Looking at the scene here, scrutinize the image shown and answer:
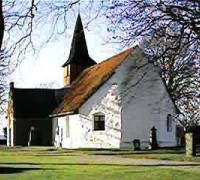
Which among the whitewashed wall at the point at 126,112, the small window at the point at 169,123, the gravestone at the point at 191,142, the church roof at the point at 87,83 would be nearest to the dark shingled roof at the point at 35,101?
the church roof at the point at 87,83

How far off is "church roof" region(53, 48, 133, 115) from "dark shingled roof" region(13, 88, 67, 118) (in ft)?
9.02

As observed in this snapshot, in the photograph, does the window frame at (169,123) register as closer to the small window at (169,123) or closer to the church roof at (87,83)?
the small window at (169,123)

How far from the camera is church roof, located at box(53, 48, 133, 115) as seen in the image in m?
47.2

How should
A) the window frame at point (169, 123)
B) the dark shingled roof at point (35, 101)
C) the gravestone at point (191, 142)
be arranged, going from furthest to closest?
the dark shingled roof at point (35, 101) → the window frame at point (169, 123) → the gravestone at point (191, 142)

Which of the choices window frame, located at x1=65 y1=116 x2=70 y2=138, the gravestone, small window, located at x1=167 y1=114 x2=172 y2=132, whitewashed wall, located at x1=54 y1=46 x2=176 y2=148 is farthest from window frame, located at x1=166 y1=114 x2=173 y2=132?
the gravestone

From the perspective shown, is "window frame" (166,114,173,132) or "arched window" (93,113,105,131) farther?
"window frame" (166,114,173,132)

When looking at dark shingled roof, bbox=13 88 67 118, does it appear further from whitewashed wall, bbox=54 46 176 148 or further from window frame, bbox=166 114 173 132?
window frame, bbox=166 114 173 132

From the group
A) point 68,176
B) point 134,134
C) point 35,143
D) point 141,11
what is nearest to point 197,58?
point 141,11

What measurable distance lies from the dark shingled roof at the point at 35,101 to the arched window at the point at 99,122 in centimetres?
1285

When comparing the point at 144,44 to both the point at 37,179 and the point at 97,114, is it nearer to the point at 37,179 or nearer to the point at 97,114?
the point at 37,179

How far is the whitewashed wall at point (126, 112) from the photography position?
→ 45656 mm

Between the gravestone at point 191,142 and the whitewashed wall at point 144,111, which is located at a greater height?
the whitewashed wall at point 144,111

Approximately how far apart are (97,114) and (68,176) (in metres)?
28.4

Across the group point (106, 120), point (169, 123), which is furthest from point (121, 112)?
point (169, 123)
